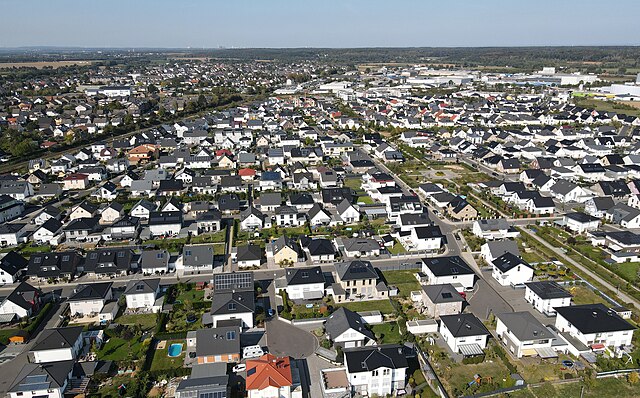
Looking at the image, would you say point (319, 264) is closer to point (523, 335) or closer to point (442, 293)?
point (442, 293)

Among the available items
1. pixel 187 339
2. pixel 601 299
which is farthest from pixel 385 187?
pixel 187 339

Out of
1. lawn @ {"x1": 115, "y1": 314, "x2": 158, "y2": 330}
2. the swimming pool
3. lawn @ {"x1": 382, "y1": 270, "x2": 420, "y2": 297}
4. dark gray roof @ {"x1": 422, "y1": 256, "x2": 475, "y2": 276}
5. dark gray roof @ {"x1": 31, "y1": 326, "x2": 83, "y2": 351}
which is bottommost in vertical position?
lawn @ {"x1": 115, "y1": 314, "x2": 158, "y2": 330}

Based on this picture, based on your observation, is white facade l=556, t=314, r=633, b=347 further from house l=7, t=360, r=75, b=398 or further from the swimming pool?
house l=7, t=360, r=75, b=398

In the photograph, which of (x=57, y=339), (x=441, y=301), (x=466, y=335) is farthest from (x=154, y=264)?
(x=466, y=335)

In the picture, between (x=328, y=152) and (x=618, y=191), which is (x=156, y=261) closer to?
(x=328, y=152)


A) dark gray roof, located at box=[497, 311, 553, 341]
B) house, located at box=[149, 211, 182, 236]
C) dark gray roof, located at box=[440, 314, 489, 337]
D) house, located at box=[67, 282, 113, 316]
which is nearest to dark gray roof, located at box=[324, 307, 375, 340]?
dark gray roof, located at box=[440, 314, 489, 337]

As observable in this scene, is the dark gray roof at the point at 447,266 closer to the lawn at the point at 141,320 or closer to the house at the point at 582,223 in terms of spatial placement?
the house at the point at 582,223

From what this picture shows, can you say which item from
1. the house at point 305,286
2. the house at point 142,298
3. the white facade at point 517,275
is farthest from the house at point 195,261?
the white facade at point 517,275
